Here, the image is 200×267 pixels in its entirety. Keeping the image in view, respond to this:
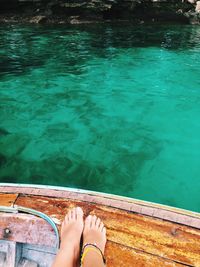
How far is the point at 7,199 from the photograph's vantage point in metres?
3.08

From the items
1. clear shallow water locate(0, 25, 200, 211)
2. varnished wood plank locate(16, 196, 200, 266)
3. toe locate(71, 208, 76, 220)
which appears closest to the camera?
varnished wood plank locate(16, 196, 200, 266)

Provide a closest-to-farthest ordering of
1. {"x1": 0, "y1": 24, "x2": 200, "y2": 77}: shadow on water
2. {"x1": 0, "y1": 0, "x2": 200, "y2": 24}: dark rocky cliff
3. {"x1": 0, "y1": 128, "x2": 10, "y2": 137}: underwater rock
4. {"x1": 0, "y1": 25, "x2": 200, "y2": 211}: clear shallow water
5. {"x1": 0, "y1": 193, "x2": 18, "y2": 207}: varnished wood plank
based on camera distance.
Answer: {"x1": 0, "y1": 193, "x2": 18, "y2": 207}: varnished wood plank
{"x1": 0, "y1": 25, "x2": 200, "y2": 211}: clear shallow water
{"x1": 0, "y1": 128, "x2": 10, "y2": 137}: underwater rock
{"x1": 0, "y1": 24, "x2": 200, "y2": 77}: shadow on water
{"x1": 0, "y1": 0, "x2": 200, "y2": 24}: dark rocky cliff

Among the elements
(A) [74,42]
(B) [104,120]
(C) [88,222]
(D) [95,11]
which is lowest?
(B) [104,120]

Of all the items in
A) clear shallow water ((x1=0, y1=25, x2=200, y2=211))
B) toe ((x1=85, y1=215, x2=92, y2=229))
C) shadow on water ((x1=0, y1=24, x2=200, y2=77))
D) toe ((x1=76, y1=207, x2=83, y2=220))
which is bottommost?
clear shallow water ((x1=0, y1=25, x2=200, y2=211))

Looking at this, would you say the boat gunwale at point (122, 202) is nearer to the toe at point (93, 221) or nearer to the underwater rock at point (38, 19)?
the toe at point (93, 221)

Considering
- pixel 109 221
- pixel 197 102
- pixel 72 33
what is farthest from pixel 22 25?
pixel 109 221

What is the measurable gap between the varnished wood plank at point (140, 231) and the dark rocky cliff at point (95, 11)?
→ 23.3m

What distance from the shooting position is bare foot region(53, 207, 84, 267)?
95.7 inches

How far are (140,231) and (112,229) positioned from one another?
278mm

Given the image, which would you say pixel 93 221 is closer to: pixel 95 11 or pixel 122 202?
pixel 122 202

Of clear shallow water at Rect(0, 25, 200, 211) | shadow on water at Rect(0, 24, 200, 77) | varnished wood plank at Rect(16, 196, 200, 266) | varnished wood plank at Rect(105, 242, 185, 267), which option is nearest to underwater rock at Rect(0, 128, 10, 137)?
clear shallow water at Rect(0, 25, 200, 211)

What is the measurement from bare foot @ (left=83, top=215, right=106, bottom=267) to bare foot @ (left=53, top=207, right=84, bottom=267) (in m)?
0.08

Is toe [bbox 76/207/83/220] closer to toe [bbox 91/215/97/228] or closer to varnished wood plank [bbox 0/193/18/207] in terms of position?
toe [bbox 91/215/97/228]

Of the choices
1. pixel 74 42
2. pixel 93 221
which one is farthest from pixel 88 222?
pixel 74 42
